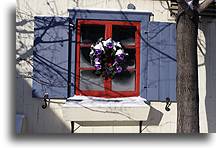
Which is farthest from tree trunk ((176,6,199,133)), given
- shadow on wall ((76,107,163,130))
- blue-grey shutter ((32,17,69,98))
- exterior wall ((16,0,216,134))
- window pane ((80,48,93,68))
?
blue-grey shutter ((32,17,69,98))

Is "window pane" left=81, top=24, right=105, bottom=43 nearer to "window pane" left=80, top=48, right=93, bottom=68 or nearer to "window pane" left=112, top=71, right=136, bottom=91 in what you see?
"window pane" left=80, top=48, right=93, bottom=68

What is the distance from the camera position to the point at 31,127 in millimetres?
1761

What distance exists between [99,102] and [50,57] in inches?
13.7

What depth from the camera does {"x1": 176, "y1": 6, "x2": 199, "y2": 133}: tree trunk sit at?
64.9 inches

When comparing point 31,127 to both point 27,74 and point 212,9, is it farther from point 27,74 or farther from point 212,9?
point 212,9

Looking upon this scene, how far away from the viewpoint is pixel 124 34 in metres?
1.95

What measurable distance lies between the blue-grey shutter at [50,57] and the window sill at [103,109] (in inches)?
3.6

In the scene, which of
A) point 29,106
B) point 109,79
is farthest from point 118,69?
point 29,106

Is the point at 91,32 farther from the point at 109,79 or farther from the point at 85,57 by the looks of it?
the point at 109,79

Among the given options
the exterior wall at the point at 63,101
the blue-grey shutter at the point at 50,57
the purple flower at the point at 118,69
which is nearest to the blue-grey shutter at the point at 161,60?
the exterior wall at the point at 63,101

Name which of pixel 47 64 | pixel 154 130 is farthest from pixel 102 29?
pixel 154 130

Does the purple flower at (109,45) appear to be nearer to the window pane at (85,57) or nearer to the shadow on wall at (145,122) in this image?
the window pane at (85,57)

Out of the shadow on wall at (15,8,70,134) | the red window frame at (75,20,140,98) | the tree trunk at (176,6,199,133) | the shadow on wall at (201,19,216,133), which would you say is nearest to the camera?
the tree trunk at (176,6,199,133)

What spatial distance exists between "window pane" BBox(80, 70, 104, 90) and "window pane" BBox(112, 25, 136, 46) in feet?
0.78
